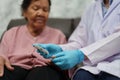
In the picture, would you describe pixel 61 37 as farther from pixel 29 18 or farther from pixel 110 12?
pixel 110 12

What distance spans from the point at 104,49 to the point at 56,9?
41.0 inches

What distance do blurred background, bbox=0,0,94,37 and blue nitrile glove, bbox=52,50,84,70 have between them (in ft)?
3.05

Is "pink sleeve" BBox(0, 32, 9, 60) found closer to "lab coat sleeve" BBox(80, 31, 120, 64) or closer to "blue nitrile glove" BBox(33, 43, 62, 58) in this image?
"blue nitrile glove" BBox(33, 43, 62, 58)

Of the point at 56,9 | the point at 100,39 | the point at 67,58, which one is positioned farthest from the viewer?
the point at 56,9

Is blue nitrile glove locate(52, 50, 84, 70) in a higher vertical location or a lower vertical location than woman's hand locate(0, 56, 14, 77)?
higher

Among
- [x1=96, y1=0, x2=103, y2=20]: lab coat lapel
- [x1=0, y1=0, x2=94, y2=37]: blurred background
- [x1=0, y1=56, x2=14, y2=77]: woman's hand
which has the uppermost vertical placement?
[x1=96, y1=0, x2=103, y2=20]: lab coat lapel

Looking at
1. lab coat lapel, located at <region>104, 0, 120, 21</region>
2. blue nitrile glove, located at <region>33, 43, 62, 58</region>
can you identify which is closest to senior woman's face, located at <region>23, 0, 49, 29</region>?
blue nitrile glove, located at <region>33, 43, 62, 58</region>

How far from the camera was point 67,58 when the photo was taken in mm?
1609

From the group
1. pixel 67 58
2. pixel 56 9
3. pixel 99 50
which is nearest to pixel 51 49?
pixel 67 58

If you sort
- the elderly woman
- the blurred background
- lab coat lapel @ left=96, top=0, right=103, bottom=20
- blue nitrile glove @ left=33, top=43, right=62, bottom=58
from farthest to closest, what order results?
1. the blurred background
2. the elderly woman
3. lab coat lapel @ left=96, top=0, right=103, bottom=20
4. blue nitrile glove @ left=33, top=43, right=62, bottom=58

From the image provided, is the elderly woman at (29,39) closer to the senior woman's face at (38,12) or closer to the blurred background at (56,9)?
the senior woman's face at (38,12)

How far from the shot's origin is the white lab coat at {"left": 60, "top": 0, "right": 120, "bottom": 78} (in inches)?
63.4

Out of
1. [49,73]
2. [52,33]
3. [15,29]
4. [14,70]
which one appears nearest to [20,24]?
[15,29]

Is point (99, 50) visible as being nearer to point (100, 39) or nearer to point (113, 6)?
point (100, 39)
